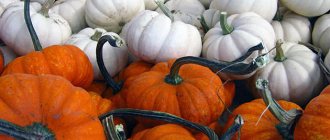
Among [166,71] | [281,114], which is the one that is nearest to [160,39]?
[166,71]

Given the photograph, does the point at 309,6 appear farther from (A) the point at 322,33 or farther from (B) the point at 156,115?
(B) the point at 156,115

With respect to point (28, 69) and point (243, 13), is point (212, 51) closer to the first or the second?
point (243, 13)

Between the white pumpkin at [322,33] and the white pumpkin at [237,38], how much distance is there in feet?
1.29

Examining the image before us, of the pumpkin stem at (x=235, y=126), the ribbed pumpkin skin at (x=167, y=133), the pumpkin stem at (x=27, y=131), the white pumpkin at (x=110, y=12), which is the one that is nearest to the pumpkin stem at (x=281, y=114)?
the pumpkin stem at (x=235, y=126)

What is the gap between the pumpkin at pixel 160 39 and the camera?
202 cm

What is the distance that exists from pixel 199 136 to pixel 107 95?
0.66m

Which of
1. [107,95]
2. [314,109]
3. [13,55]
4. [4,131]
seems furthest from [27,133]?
[13,55]

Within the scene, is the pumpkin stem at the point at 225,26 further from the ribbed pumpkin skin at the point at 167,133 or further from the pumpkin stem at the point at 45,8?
the pumpkin stem at the point at 45,8

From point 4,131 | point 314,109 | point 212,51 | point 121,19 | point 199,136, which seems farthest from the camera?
point 121,19

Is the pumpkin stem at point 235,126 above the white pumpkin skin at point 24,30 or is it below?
above

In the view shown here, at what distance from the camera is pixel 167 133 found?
146 centimetres

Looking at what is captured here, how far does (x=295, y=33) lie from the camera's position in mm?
2389

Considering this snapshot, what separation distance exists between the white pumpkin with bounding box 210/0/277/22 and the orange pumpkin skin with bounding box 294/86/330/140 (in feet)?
3.01

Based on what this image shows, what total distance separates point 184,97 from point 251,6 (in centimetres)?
80
